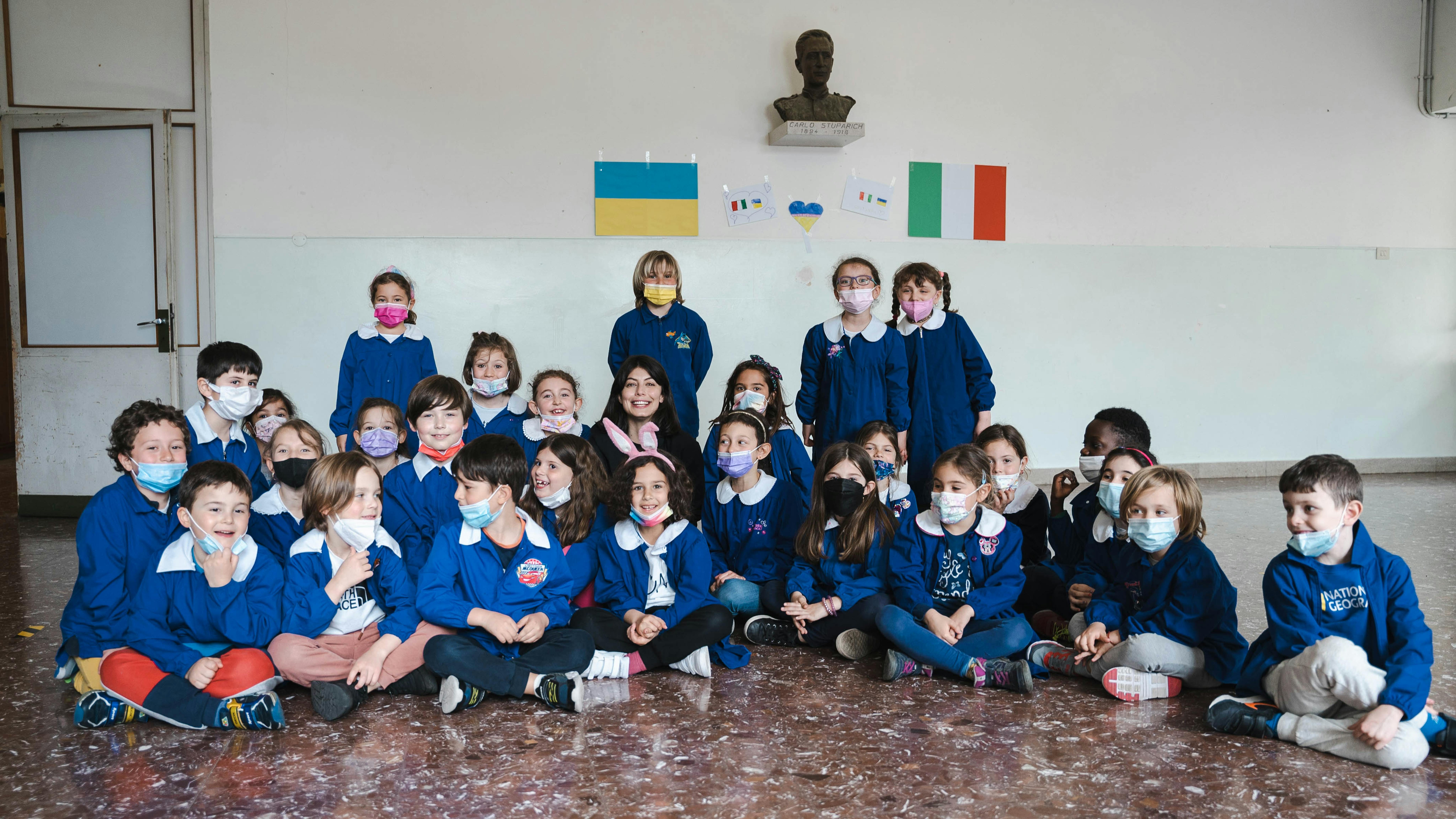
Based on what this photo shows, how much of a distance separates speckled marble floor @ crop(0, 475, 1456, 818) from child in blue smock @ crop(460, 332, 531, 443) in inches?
46.0

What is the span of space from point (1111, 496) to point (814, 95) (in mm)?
3319

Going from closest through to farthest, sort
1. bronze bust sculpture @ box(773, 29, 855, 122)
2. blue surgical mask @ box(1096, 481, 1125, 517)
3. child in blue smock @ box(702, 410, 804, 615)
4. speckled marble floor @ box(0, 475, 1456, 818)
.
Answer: speckled marble floor @ box(0, 475, 1456, 818)
blue surgical mask @ box(1096, 481, 1125, 517)
child in blue smock @ box(702, 410, 804, 615)
bronze bust sculpture @ box(773, 29, 855, 122)

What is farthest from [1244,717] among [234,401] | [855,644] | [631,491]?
[234,401]

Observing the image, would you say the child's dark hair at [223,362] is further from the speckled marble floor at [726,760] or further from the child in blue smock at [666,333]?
the child in blue smock at [666,333]

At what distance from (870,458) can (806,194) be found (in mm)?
2887

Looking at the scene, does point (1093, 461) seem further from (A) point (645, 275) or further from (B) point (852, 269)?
(A) point (645, 275)

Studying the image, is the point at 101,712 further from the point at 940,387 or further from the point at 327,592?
the point at 940,387

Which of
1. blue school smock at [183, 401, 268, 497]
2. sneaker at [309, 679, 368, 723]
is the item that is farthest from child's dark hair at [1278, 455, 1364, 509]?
blue school smock at [183, 401, 268, 497]

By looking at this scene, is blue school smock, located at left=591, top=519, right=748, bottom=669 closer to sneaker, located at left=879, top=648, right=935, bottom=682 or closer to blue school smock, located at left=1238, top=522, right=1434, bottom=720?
A: sneaker, located at left=879, top=648, right=935, bottom=682

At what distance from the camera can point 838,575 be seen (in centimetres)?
281

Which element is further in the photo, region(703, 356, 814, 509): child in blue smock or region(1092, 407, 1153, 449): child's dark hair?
region(703, 356, 814, 509): child in blue smock

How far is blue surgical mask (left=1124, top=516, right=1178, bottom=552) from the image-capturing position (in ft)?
7.68

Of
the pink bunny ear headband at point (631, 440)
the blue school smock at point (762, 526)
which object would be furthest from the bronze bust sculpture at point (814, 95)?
the blue school smock at point (762, 526)

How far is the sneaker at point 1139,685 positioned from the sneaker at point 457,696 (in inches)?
58.8
